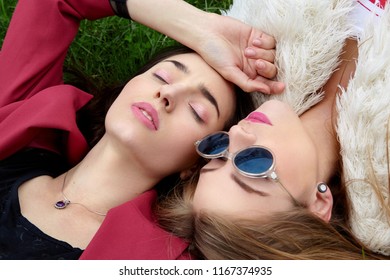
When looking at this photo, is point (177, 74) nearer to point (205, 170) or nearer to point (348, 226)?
point (205, 170)

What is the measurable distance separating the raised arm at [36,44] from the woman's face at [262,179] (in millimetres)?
1278

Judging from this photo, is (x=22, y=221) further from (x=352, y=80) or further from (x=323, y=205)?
(x=352, y=80)

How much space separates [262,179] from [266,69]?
730mm

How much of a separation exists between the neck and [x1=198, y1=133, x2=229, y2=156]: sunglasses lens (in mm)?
394

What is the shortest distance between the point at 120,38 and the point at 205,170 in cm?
178

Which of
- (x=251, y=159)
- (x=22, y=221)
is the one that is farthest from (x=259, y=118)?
(x=22, y=221)

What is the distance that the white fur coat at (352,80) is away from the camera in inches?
97.5

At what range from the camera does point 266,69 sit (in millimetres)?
2807

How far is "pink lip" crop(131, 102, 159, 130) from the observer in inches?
102

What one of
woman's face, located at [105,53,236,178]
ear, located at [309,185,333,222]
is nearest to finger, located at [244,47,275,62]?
woman's face, located at [105,53,236,178]

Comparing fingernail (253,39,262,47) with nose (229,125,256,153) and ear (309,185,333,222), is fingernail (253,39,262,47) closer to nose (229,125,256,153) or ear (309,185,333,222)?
nose (229,125,256,153)

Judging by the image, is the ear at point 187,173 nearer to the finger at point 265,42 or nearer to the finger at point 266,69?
the finger at point 266,69

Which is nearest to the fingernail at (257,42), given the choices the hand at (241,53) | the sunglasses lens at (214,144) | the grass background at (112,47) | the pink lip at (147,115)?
the hand at (241,53)
